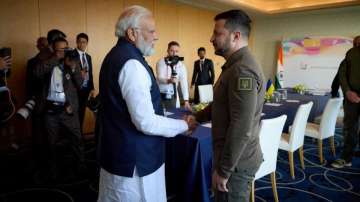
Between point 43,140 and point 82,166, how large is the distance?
0.52 m

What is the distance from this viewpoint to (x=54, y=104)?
279 centimetres

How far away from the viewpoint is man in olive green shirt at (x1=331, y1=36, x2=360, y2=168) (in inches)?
125

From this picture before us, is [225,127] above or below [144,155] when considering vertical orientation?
above

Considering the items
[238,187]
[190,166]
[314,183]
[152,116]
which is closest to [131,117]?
[152,116]

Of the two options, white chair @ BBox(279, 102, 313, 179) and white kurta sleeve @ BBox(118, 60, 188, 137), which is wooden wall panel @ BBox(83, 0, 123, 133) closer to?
white chair @ BBox(279, 102, 313, 179)

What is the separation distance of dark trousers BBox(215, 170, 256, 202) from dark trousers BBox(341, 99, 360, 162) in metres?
2.51

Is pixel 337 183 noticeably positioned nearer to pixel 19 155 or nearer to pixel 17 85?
pixel 19 155

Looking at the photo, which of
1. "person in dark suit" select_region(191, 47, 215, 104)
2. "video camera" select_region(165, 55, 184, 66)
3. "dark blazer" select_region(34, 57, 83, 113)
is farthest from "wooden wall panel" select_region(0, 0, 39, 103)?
"person in dark suit" select_region(191, 47, 215, 104)

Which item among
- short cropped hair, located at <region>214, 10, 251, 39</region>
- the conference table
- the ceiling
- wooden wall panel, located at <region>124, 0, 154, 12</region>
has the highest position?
the ceiling

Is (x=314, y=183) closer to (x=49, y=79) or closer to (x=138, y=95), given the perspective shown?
(x=138, y=95)

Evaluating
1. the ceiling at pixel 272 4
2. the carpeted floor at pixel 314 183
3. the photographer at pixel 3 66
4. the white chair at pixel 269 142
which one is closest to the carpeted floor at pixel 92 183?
the carpeted floor at pixel 314 183

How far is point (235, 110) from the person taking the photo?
121 centimetres

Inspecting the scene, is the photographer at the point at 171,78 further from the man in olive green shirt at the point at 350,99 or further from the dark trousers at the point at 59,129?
the man in olive green shirt at the point at 350,99

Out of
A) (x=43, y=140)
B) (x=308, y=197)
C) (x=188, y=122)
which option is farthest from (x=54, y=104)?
(x=308, y=197)
